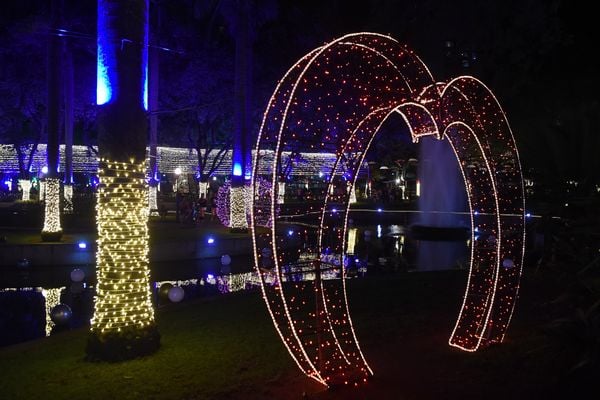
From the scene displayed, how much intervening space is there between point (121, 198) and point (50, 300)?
573cm

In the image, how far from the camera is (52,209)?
1734cm

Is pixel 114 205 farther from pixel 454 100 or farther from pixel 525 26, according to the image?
pixel 525 26

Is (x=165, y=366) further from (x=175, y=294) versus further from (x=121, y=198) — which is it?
(x=175, y=294)

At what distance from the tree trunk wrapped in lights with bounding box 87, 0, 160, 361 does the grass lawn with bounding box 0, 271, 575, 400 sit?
33cm

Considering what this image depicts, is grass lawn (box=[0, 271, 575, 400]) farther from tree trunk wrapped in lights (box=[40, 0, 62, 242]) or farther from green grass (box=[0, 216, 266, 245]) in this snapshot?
green grass (box=[0, 216, 266, 245])

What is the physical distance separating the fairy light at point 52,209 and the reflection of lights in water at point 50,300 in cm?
474

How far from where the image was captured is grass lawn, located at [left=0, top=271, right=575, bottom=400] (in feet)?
19.2

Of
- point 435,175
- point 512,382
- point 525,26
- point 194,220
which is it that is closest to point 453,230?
point 435,175

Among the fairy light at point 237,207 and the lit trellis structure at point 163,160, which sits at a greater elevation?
the lit trellis structure at point 163,160

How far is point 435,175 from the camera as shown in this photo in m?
28.4

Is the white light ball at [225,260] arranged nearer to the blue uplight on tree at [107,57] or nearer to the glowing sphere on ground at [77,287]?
the glowing sphere on ground at [77,287]

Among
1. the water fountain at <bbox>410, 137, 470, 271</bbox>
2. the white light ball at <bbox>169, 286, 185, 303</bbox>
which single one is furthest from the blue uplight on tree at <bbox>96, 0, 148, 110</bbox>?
the water fountain at <bbox>410, 137, 470, 271</bbox>

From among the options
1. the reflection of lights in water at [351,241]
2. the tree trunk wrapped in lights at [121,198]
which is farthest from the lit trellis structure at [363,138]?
the reflection of lights in water at [351,241]

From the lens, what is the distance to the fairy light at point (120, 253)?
6973mm
